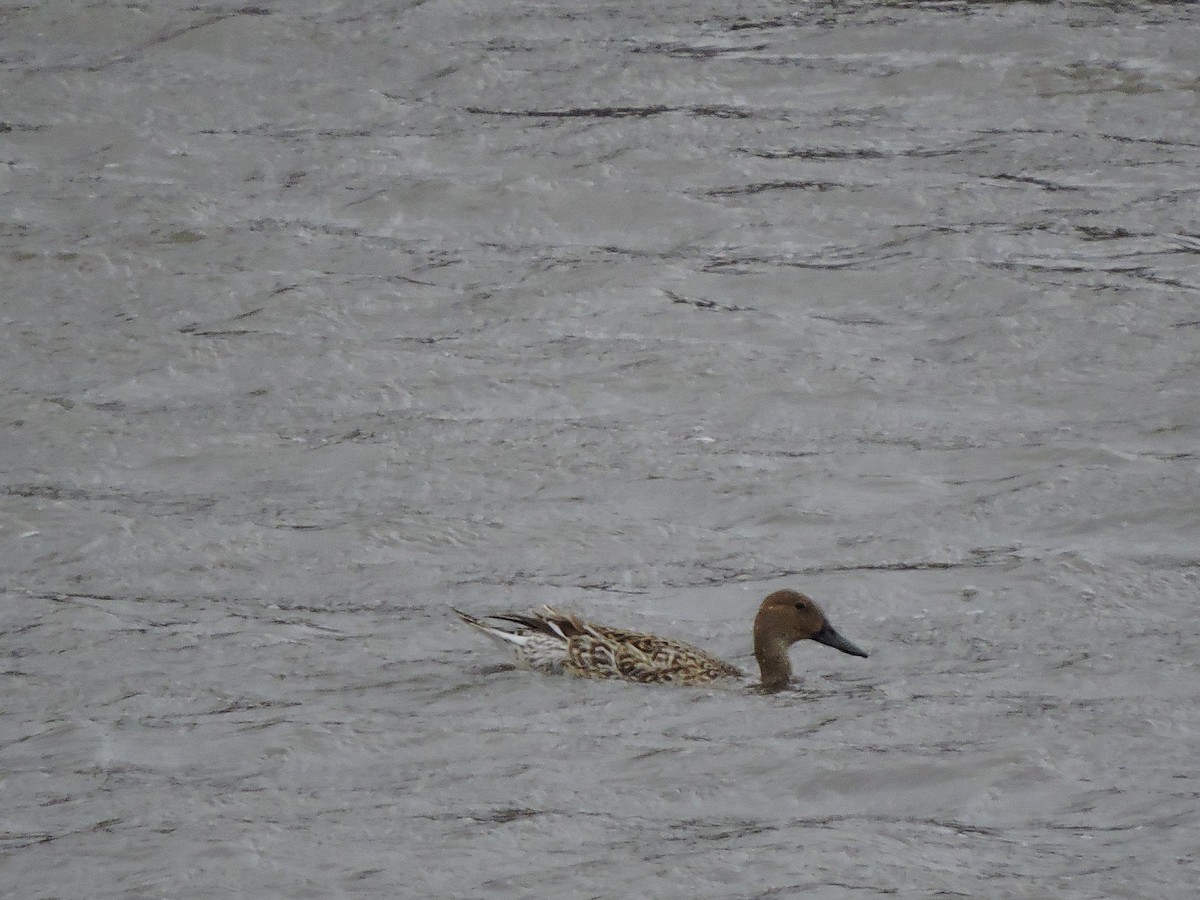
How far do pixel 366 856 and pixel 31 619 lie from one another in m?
2.74

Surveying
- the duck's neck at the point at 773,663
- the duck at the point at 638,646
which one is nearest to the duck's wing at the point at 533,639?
the duck at the point at 638,646

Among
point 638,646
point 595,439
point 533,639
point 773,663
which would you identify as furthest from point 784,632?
point 595,439

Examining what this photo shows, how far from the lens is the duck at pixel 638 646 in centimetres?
904

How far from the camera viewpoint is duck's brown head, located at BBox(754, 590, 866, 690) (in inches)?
360

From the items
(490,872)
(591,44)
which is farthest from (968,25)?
(490,872)

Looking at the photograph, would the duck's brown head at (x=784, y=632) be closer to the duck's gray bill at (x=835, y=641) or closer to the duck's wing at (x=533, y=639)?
the duck's gray bill at (x=835, y=641)

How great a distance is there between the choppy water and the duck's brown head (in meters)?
0.15

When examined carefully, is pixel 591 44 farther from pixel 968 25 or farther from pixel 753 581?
pixel 753 581

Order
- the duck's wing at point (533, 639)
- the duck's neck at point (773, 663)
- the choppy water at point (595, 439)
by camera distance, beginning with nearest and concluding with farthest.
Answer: the choppy water at point (595, 439)
the duck's wing at point (533, 639)
the duck's neck at point (773, 663)

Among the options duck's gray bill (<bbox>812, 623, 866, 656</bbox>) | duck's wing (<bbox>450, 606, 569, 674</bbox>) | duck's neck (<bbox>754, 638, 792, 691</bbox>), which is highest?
duck's wing (<bbox>450, 606, 569, 674</bbox>)

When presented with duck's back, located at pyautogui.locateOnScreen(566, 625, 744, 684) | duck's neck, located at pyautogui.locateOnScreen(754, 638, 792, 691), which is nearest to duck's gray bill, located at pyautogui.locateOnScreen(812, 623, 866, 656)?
duck's neck, located at pyautogui.locateOnScreen(754, 638, 792, 691)

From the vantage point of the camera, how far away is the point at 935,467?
11.0 meters

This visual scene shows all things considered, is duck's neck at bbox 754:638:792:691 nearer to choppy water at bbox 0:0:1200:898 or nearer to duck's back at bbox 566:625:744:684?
choppy water at bbox 0:0:1200:898

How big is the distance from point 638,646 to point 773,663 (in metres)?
0.62
